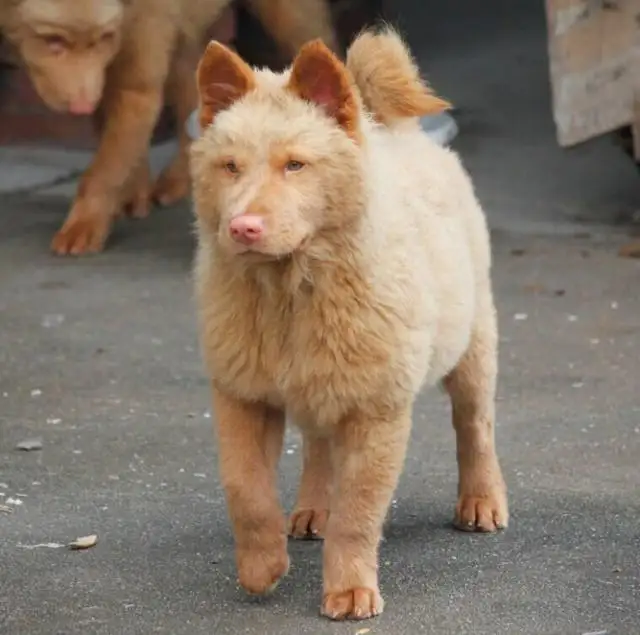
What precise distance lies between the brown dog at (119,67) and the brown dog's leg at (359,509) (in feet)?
12.9

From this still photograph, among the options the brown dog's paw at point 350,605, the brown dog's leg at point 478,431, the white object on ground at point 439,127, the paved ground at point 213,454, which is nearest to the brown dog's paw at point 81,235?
the paved ground at point 213,454

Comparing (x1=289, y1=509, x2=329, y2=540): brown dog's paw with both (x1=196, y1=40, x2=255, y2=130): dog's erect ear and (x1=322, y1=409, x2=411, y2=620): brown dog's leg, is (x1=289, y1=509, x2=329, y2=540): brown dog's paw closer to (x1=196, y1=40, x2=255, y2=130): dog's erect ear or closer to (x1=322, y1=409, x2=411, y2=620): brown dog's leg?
(x1=322, y1=409, x2=411, y2=620): brown dog's leg

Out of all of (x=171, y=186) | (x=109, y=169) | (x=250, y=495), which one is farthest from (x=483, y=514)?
(x=171, y=186)

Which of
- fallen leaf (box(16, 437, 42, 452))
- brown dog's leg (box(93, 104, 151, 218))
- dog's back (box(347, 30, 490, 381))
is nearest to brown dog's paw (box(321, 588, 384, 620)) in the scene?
dog's back (box(347, 30, 490, 381))

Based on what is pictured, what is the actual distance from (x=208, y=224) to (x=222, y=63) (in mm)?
338

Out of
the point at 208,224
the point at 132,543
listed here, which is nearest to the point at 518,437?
the point at 132,543

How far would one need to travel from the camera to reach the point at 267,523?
340cm

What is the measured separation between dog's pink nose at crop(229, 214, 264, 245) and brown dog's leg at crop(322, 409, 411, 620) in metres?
0.53

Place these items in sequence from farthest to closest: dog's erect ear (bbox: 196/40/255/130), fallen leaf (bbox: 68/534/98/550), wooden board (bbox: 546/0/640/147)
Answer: wooden board (bbox: 546/0/640/147), fallen leaf (bbox: 68/534/98/550), dog's erect ear (bbox: 196/40/255/130)

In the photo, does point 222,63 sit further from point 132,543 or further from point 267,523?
point 132,543

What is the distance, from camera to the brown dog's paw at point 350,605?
336 centimetres

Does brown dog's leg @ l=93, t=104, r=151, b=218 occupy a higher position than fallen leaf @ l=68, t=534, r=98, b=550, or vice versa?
fallen leaf @ l=68, t=534, r=98, b=550

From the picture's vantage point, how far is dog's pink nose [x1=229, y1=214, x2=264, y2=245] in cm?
305

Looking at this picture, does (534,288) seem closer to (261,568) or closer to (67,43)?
(67,43)
